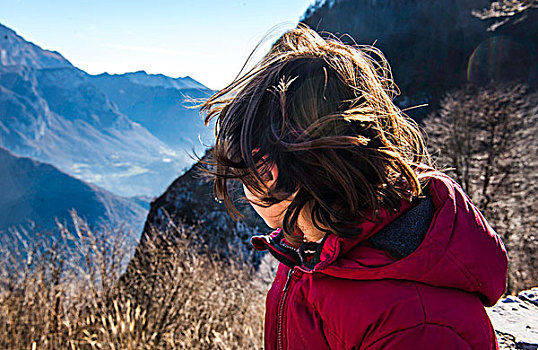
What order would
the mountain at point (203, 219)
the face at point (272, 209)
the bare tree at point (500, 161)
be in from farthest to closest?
the mountain at point (203, 219) < the bare tree at point (500, 161) < the face at point (272, 209)

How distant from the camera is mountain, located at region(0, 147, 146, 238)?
101938mm

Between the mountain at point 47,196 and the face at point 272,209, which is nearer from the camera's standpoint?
the face at point 272,209

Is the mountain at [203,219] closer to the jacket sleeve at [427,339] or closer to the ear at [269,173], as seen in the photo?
the ear at [269,173]

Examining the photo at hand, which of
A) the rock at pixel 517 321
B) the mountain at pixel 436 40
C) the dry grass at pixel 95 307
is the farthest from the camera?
the mountain at pixel 436 40

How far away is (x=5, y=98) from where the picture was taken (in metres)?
172

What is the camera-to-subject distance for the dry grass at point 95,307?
282cm

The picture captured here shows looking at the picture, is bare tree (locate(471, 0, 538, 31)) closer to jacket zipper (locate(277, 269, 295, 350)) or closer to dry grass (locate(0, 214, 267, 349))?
dry grass (locate(0, 214, 267, 349))

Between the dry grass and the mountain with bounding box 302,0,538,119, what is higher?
the mountain with bounding box 302,0,538,119

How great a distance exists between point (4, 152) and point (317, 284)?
14325 centimetres

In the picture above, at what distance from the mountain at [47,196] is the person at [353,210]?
102653 mm

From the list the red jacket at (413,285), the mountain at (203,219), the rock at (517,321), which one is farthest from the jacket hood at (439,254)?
the mountain at (203,219)

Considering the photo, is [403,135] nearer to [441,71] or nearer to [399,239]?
[399,239]

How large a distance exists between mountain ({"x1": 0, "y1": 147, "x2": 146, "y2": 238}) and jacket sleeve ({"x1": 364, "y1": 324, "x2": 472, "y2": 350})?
103m

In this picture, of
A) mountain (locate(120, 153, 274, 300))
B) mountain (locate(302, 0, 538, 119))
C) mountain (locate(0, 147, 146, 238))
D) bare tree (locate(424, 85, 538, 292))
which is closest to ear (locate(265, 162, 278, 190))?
mountain (locate(120, 153, 274, 300))
